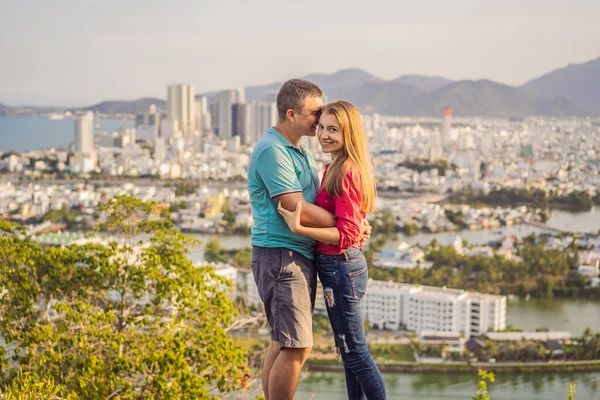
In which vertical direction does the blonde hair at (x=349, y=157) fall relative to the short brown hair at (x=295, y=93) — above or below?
below

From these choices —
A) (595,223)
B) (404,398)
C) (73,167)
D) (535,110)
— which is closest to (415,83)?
(535,110)

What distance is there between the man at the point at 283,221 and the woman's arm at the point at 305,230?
0.01 m

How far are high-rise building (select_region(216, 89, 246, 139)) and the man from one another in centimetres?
2789

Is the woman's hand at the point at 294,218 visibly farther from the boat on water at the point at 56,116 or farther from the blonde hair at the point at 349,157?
the boat on water at the point at 56,116

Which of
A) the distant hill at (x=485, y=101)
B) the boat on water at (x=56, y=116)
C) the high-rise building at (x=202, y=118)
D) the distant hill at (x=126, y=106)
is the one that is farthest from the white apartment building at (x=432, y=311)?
the distant hill at (x=485, y=101)

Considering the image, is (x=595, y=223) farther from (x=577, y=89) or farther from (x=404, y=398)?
(x=577, y=89)

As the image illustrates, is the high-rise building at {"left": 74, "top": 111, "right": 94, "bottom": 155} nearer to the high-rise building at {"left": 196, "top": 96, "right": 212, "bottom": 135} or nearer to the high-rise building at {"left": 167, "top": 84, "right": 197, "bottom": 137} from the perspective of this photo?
the high-rise building at {"left": 167, "top": 84, "right": 197, "bottom": 137}

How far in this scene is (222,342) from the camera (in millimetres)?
2197

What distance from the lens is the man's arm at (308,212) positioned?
3.81 ft

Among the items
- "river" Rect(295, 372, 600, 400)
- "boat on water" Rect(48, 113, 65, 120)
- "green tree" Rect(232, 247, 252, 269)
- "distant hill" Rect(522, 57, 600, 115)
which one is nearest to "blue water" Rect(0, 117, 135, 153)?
"boat on water" Rect(48, 113, 65, 120)

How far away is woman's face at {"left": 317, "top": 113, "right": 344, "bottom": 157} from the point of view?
1180 mm

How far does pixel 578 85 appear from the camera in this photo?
4141cm

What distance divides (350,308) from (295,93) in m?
0.29

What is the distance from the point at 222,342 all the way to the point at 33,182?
18.1 m
